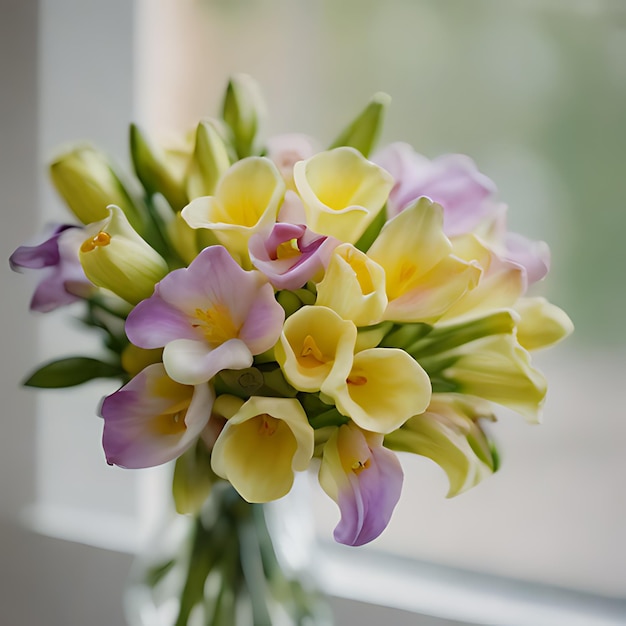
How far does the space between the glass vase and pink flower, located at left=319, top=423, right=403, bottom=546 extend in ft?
0.47

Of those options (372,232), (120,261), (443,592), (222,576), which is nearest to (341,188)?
(372,232)

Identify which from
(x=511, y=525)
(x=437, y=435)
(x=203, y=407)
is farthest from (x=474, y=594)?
(x=203, y=407)

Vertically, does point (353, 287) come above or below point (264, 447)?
above

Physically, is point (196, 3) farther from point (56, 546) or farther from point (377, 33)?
point (56, 546)

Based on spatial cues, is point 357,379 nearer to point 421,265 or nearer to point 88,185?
Answer: point 421,265

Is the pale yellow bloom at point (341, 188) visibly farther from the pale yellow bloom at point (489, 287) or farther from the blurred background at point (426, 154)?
the blurred background at point (426, 154)

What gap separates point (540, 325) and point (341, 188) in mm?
170

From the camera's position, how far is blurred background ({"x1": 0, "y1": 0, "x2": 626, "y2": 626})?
72cm

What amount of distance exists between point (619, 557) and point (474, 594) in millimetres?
147

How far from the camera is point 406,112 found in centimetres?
79

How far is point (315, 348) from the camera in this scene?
18.7 inches

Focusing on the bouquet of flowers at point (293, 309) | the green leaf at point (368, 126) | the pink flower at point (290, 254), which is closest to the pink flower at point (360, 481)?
the bouquet of flowers at point (293, 309)

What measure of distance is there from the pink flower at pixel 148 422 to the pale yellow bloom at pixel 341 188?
13cm

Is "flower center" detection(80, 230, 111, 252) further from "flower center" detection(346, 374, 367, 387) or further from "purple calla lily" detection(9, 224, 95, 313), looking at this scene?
"flower center" detection(346, 374, 367, 387)
